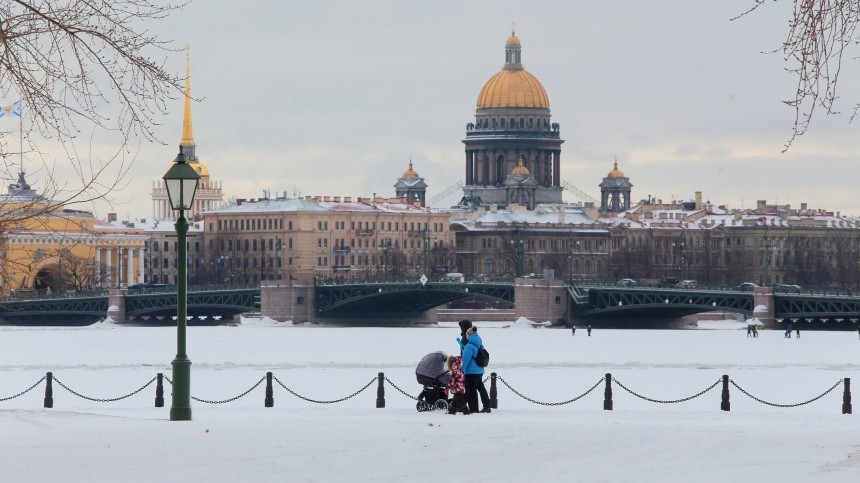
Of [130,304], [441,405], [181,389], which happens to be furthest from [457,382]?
[130,304]

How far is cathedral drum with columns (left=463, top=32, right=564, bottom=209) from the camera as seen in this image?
188 m

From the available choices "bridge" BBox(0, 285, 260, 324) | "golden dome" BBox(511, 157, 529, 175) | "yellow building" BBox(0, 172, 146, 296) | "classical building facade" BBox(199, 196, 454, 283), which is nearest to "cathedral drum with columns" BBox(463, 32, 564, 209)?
"golden dome" BBox(511, 157, 529, 175)

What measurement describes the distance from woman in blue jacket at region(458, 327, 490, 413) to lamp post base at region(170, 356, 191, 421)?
3.71 meters

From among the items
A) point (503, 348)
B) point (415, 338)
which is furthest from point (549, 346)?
point (415, 338)

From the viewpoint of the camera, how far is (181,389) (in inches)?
863

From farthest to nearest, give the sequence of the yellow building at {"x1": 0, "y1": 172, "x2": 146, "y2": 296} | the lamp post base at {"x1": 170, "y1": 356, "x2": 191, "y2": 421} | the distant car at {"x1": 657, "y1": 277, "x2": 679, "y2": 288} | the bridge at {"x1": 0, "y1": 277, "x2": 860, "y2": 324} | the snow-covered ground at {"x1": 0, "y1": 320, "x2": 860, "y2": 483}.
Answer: the yellow building at {"x1": 0, "y1": 172, "x2": 146, "y2": 296} < the distant car at {"x1": 657, "y1": 277, "x2": 679, "y2": 288} < the bridge at {"x1": 0, "y1": 277, "x2": 860, "y2": 324} < the lamp post base at {"x1": 170, "y1": 356, "x2": 191, "y2": 421} < the snow-covered ground at {"x1": 0, "y1": 320, "x2": 860, "y2": 483}

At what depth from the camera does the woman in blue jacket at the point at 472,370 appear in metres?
24.5

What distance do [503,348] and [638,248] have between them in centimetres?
9822

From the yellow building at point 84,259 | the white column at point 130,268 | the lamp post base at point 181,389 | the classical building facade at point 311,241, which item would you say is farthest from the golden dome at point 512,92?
the lamp post base at point 181,389

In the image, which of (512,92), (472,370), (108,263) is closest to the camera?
(472,370)

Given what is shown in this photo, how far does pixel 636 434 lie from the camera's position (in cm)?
1967

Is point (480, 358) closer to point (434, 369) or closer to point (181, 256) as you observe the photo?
point (434, 369)

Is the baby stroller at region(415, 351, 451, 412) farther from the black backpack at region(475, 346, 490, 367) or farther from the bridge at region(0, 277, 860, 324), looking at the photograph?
the bridge at region(0, 277, 860, 324)

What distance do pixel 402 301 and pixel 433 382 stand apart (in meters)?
74.3
